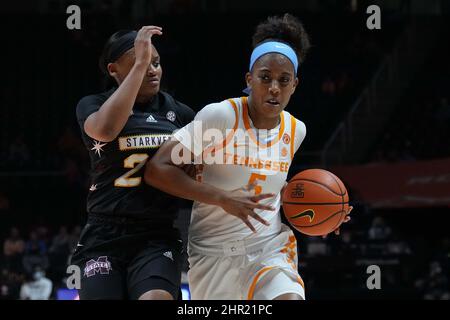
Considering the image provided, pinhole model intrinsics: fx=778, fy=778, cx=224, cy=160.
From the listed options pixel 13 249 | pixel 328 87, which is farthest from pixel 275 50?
pixel 328 87

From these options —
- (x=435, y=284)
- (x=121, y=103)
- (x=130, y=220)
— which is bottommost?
(x=435, y=284)

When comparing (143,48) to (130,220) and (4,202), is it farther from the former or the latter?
(4,202)

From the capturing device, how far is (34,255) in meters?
10.1

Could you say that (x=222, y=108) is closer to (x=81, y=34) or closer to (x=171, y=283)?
(x=171, y=283)

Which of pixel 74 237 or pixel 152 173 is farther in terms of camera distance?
pixel 74 237

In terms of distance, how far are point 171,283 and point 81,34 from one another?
11.2 m

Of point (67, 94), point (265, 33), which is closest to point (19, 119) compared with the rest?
point (67, 94)

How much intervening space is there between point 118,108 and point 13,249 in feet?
24.1

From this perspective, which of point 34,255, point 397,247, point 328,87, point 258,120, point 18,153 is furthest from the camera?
point 328,87

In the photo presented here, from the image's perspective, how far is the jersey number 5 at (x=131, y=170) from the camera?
3736mm

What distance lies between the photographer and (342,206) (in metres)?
3.94

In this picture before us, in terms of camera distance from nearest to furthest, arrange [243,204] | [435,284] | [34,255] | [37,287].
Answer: [243,204], [37,287], [435,284], [34,255]

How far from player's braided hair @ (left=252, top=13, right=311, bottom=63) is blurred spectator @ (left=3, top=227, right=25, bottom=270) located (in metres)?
6.65

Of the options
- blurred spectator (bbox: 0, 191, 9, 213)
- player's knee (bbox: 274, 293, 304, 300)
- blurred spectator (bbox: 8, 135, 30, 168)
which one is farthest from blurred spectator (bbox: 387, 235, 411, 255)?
player's knee (bbox: 274, 293, 304, 300)
